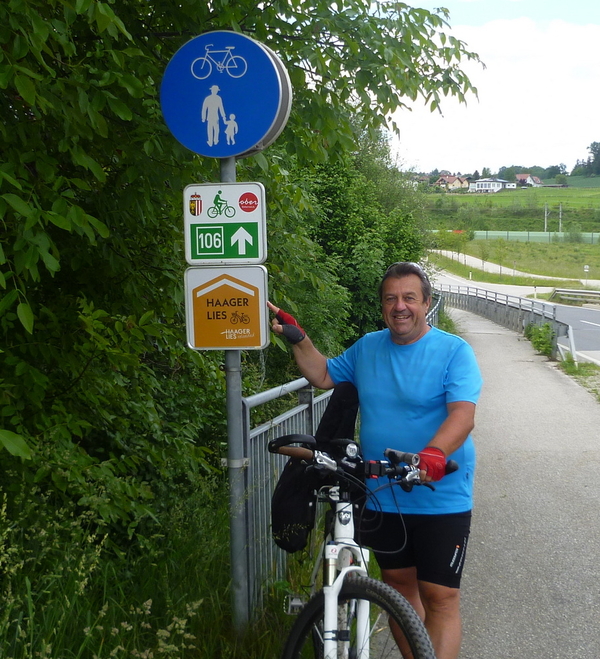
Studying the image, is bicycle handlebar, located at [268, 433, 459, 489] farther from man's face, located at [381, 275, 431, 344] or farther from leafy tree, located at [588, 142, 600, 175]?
leafy tree, located at [588, 142, 600, 175]

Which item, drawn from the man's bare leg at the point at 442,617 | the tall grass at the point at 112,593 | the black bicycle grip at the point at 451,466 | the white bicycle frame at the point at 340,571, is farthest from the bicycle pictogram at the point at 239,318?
the man's bare leg at the point at 442,617

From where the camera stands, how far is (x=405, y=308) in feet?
11.0

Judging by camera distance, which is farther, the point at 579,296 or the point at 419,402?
the point at 579,296

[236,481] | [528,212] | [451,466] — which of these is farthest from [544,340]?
[528,212]

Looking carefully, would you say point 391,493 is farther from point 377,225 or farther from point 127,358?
point 377,225

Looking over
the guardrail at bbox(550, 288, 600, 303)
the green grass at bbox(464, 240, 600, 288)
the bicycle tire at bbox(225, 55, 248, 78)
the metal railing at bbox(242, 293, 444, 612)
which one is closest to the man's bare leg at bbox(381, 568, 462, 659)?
the metal railing at bbox(242, 293, 444, 612)

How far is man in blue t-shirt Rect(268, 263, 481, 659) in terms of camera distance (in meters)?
3.27

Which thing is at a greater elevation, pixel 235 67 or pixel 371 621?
pixel 235 67

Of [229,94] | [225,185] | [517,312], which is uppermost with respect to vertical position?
[229,94]

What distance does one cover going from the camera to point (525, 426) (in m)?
11.8

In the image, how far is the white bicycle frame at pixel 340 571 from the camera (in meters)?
2.81

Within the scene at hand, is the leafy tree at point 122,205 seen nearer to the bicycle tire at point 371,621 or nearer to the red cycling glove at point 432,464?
the bicycle tire at point 371,621

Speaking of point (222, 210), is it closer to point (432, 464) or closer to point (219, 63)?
point (219, 63)

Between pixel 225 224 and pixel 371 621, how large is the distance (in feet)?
5.88
